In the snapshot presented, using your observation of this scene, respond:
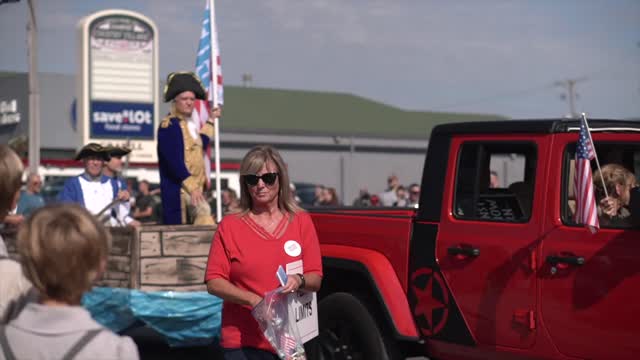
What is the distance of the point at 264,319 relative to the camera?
452cm

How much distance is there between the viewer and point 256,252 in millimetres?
4688

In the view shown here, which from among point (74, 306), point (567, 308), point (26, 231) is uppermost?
Result: point (26, 231)

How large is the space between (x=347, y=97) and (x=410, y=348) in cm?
5841

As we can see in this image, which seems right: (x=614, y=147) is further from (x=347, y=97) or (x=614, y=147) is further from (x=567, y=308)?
(x=347, y=97)

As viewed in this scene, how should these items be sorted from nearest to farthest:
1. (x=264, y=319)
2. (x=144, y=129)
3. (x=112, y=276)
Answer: (x=264, y=319), (x=112, y=276), (x=144, y=129)

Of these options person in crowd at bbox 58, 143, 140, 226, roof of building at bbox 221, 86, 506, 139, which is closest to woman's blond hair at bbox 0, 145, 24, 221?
person in crowd at bbox 58, 143, 140, 226

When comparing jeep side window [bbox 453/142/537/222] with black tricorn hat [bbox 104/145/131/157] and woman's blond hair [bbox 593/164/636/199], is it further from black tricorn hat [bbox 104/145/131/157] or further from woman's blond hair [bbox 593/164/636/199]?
black tricorn hat [bbox 104/145/131/157]

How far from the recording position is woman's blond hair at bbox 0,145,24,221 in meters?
3.33

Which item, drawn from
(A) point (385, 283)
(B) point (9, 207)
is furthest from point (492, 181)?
(B) point (9, 207)

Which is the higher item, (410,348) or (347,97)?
(347,97)

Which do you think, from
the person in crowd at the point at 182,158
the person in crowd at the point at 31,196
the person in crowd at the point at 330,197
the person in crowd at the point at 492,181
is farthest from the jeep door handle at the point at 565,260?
the person in crowd at the point at 330,197

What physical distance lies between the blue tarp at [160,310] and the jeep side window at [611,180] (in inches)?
132

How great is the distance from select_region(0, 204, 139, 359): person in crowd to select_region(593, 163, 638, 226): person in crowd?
3619 mm

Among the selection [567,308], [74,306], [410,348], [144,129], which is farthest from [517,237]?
[144,129]
